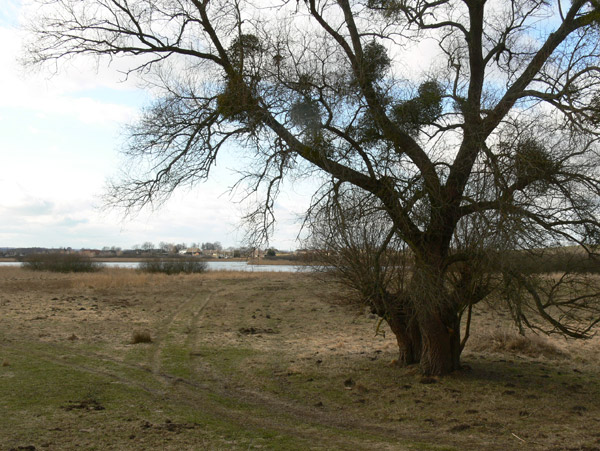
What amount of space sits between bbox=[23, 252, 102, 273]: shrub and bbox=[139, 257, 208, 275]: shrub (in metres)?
5.25

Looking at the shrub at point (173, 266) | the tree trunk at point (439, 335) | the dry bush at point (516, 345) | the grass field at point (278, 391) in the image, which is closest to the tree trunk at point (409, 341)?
the tree trunk at point (439, 335)

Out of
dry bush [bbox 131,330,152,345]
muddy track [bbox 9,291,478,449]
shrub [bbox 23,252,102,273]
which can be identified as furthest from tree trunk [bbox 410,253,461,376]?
shrub [bbox 23,252,102,273]

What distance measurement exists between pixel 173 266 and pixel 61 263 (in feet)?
36.4

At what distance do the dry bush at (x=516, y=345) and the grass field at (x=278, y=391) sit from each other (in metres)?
0.04

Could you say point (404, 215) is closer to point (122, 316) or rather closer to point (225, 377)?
point (225, 377)

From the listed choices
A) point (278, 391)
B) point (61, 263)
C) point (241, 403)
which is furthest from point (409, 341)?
point (61, 263)

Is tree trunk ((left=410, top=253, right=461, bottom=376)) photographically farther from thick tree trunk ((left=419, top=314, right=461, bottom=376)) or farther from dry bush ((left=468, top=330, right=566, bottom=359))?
dry bush ((left=468, top=330, right=566, bottom=359))

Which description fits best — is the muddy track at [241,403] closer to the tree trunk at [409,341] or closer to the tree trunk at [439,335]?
the tree trunk at [439,335]

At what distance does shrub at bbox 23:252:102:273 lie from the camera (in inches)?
2050

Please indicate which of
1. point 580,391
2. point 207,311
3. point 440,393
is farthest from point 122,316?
point 580,391

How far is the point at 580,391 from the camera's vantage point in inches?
336

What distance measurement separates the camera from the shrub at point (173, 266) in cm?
5247

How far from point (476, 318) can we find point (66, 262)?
46.0m

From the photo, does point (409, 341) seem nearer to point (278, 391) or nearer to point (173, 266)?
point (278, 391)
